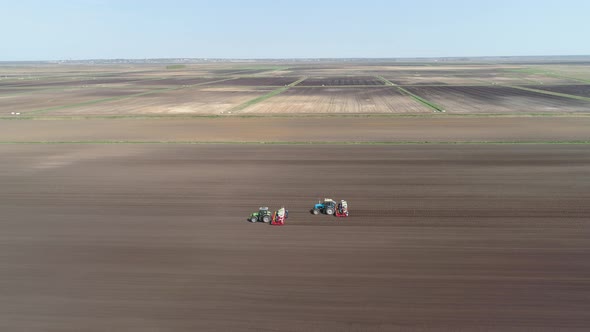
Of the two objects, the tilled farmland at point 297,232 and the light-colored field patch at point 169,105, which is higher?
the light-colored field patch at point 169,105

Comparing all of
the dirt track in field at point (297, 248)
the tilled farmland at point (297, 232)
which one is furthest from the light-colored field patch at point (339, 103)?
the dirt track in field at point (297, 248)

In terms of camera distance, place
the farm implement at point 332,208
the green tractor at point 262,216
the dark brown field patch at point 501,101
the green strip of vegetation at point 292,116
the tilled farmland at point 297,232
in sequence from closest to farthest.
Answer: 1. the tilled farmland at point 297,232
2. the green tractor at point 262,216
3. the farm implement at point 332,208
4. the green strip of vegetation at point 292,116
5. the dark brown field patch at point 501,101

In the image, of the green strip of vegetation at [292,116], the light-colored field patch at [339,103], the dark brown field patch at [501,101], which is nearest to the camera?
the green strip of vegetation at [292,116]

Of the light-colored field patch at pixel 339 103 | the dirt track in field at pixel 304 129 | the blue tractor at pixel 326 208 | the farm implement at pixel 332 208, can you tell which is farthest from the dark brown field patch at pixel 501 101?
the blue tractor at pixel 326 208

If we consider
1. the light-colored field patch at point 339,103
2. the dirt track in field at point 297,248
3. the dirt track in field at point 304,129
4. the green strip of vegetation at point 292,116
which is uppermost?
the light-colored field patch at point 339,103

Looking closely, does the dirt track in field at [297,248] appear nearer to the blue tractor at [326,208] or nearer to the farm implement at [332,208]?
the farm implement at [332,208]

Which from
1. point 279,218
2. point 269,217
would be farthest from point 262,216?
point 279,218

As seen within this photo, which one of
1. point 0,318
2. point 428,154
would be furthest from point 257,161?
point 0,318

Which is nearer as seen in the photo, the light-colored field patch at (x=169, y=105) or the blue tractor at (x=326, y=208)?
the blue tractor at (x=326, y=208)
